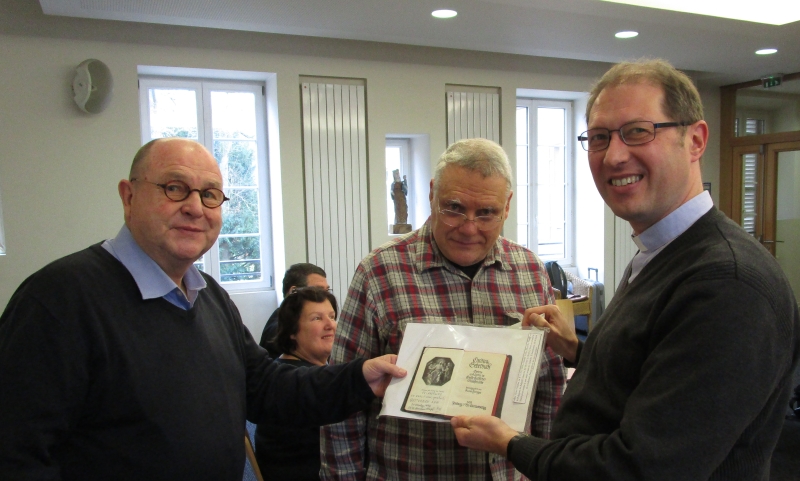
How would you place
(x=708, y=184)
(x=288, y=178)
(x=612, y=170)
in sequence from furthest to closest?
(x=708, y=184) < (x=288, y=178) < (x=612, y=170)

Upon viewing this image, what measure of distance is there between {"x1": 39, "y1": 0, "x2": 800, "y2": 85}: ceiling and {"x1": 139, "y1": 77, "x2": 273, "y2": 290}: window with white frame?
0.84m

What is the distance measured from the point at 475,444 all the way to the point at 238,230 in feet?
14.7

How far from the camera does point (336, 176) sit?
524cm

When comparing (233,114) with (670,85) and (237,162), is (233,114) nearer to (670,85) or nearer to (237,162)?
(237,162)

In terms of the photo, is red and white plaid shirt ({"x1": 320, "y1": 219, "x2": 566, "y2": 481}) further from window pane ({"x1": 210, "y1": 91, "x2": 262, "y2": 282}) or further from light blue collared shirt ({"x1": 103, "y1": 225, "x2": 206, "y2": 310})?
window pane ({"x1": 210, "y1": 91, "x2": 262, "y2": 282})

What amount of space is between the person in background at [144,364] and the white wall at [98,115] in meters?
3.52

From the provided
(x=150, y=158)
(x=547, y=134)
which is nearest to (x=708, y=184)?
(x=547, y=134)

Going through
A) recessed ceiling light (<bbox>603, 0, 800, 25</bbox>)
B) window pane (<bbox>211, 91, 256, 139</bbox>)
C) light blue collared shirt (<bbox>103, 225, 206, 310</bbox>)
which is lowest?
light blue collared shirt (<bbox>103, 225, 206, 310</bbox>)

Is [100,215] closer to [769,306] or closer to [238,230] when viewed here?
[238,230]

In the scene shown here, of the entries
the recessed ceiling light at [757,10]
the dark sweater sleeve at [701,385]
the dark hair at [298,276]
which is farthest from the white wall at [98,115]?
the dark sweater sleeve at [701,385]

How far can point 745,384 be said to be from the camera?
94 centimetres

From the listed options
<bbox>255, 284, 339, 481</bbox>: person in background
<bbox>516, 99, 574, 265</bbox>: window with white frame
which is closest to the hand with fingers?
<bbox>255, 284, 339, 481</bbox>: person in background

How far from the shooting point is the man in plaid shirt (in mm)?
1535

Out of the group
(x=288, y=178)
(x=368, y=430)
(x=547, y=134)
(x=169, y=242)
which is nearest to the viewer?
(x=169, y=242)
